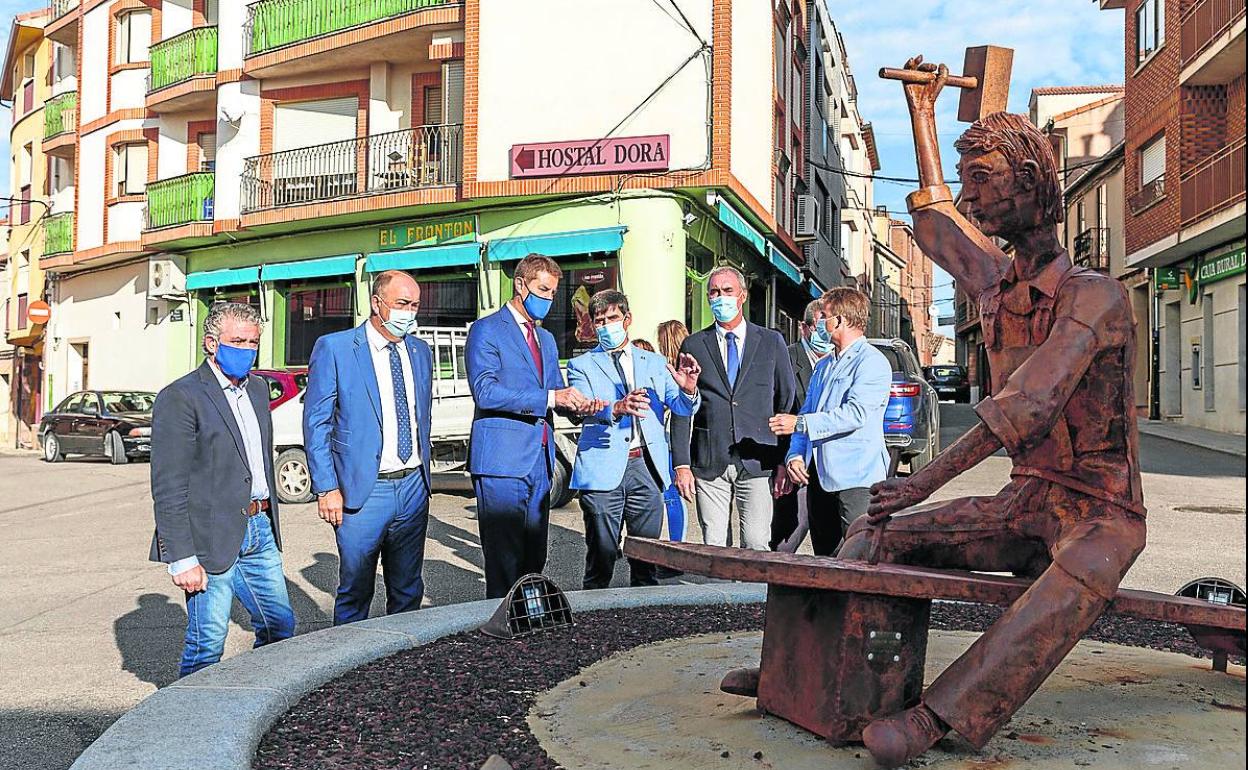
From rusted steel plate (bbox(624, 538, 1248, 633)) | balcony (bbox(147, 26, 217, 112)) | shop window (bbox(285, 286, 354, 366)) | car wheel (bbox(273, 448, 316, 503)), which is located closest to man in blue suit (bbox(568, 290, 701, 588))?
rusted steel plate (bbox(624, 538, 1248, 633))

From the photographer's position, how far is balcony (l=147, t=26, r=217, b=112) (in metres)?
25.2

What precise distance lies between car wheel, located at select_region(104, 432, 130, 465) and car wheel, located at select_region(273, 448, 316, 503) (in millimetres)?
10169

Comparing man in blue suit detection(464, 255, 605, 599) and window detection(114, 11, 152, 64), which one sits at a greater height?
window detection(114, 11, 152, 64)

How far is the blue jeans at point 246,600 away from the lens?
4.15m

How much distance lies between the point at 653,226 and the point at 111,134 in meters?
16.4

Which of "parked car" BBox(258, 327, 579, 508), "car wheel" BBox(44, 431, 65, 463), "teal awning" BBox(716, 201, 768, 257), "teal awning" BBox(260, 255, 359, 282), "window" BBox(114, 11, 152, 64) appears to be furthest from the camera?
"window" BBox(114, 11, 152, 64)

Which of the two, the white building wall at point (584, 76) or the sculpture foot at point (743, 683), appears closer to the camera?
the sculpture foot at point (743, 683)

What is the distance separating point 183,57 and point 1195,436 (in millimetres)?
22385

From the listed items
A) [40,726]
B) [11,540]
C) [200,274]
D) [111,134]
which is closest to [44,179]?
[111,134]

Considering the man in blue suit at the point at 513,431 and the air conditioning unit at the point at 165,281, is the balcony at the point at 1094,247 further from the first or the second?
the man in blue suit at the point at 513,431

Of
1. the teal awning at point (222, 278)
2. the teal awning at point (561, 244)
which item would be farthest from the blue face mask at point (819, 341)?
the teal awning at point (222, 278)

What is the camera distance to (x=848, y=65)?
44.3m

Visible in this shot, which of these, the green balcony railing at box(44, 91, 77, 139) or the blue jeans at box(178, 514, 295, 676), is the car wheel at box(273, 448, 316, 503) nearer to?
the blue jeans at box(178, 514, 295, 676)

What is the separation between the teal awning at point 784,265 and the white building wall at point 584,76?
16.5 ft
